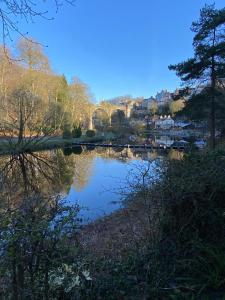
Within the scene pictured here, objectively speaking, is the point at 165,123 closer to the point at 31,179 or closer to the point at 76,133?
the point at 76,133

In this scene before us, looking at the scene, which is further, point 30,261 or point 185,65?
point 185,65

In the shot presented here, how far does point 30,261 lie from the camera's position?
7.08 ft

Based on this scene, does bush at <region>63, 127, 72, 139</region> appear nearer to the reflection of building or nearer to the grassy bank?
the reflection of building

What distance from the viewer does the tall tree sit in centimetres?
1705

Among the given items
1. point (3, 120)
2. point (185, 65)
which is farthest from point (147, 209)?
point (3, 120)

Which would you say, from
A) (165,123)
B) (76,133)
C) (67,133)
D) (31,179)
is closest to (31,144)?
Result: (67,133)

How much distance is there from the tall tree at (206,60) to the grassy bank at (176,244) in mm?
14126

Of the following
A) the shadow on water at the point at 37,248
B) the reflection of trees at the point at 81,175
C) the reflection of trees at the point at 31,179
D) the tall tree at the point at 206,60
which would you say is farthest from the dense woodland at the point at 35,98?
the shadow on water at the point at 37,248

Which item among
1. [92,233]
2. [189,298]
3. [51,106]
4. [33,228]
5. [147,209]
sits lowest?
[92,233]

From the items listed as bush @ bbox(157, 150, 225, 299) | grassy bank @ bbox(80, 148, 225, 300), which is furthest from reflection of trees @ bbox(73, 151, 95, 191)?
bush @ bbox(157, 150, 225, 299)

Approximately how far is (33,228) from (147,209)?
2.00 meters

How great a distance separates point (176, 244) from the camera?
349 cm

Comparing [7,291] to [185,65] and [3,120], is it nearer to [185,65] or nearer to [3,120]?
[185,65]

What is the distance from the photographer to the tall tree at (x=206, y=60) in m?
17.0
